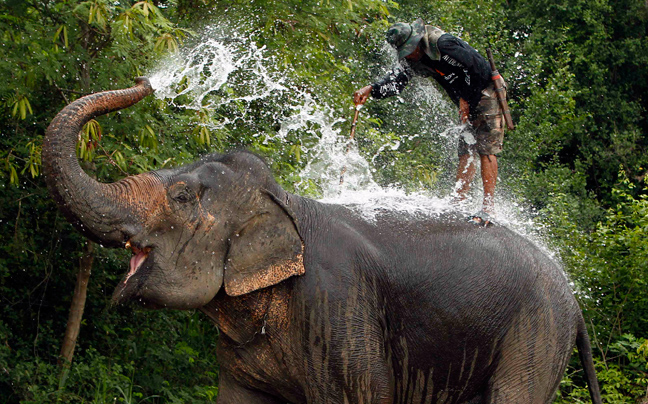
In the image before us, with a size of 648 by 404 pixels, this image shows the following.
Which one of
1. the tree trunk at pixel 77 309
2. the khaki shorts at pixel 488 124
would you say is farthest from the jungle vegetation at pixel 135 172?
the khaki shorts at pixel 488 124

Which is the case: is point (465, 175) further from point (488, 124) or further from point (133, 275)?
point (133, 275)

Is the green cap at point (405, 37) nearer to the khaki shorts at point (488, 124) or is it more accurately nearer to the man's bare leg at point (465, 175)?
the khaki shorts at point (488, 124)

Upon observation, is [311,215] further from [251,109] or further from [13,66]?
Result: [251,109]

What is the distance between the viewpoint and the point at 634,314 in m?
7.32

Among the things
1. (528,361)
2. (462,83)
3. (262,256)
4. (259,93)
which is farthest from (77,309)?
(528,361)

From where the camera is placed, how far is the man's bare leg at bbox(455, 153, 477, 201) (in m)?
4.48

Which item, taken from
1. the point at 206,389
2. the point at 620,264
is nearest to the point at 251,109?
the point at 206,389

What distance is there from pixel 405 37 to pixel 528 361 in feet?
5.88

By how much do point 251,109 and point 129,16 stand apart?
2.56 meters

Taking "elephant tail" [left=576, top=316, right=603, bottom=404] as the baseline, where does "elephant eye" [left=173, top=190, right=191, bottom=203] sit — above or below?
above

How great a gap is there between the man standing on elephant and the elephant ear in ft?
3.99

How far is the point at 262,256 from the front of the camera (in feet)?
11.2

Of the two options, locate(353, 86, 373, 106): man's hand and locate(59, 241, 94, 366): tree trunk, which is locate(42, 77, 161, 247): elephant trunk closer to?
locate(353, 86, 373, 106): man's hand

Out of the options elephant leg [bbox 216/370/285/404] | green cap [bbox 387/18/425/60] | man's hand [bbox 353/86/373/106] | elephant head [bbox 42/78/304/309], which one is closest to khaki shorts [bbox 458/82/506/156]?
green cap [bbox 387/18/425/60]
